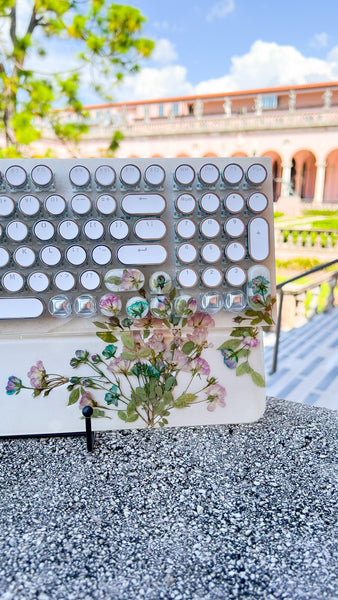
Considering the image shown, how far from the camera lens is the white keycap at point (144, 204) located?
568 millimetres

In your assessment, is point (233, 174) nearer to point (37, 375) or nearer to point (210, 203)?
point (210, 203)

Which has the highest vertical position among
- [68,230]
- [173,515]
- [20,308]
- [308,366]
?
[68,230]

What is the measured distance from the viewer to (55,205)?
22.0 inches

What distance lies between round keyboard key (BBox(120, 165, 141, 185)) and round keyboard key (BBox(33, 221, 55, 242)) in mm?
121

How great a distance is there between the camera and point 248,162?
1.98 feet

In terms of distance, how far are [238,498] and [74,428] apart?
10.0 inches

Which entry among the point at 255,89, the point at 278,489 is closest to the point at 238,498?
the point at 278,489

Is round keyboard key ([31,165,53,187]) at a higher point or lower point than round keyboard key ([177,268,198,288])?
higher

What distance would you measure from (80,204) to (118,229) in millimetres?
62

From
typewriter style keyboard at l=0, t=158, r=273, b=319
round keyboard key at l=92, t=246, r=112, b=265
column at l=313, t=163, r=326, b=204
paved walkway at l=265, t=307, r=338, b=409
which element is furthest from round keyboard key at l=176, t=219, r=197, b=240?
column at l=313, t=163, r=326, b=204

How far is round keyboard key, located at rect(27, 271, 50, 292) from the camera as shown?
552 mm

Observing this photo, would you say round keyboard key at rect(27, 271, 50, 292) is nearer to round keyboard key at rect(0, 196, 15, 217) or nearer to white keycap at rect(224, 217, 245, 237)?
round keyboard key at rect(0, 196, 15, 217)

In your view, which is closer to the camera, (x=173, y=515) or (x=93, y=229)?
(x=173, y=515)

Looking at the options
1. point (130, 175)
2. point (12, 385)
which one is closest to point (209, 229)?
point (130, 175)
